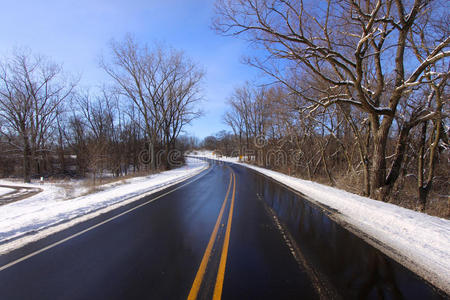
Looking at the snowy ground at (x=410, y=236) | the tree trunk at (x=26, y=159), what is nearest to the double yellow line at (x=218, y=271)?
the snowy ground at (x=410, y=236)

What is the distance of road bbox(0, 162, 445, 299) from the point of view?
2.77 meters

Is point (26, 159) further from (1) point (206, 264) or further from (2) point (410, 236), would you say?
(2) point (410, 236)

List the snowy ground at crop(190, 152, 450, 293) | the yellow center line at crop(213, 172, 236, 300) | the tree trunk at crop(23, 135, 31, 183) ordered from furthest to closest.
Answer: the tree trunk at crop(23, 135, 31, 183)
the snowy ground at crop(190, 152, 450, 293)
the yellow center line at crop(213, 172, 236, 300)

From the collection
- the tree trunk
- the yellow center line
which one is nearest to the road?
the yellow center line

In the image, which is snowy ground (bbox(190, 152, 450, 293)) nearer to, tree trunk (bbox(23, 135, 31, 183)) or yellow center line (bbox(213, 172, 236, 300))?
yellow center line (bbox(213, 172, 236, 300))

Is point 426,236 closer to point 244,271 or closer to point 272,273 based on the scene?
point 272,273

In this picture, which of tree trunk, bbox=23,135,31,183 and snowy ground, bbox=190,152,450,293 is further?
tree trunk, bbox=23,135,31,183

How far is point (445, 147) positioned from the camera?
11.0 m

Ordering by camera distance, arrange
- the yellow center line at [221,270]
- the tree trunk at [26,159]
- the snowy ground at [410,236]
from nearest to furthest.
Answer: the yellow center line at [221,270] < the snowy ground at [410,236] < the tree trunk at [26,159]

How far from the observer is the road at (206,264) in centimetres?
277

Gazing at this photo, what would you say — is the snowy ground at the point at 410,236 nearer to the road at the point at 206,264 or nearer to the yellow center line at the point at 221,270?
the road at the point at 206,264

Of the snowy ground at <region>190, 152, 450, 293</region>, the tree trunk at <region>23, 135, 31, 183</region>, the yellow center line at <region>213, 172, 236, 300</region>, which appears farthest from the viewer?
the tree trunk at <region>23, 135, 31, 183</region>

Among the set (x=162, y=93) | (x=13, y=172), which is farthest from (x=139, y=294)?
(x=13, y=172)

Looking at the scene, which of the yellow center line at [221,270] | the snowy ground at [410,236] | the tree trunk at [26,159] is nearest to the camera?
the yellow center line at [221,270]
